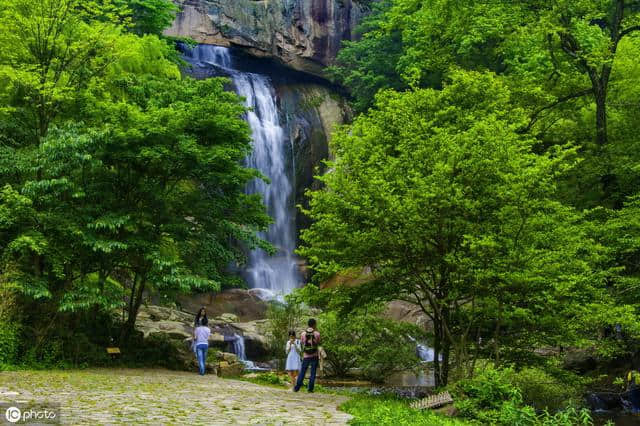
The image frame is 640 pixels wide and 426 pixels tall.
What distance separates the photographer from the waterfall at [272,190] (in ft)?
121

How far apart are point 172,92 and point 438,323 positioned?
1034 cm

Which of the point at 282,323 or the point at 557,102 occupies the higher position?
the point at 557,102

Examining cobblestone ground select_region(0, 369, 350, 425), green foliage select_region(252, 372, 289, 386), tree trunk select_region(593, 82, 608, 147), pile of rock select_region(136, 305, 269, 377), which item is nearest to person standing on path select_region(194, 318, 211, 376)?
pile of rock select_region(136, 305, 269, 377)

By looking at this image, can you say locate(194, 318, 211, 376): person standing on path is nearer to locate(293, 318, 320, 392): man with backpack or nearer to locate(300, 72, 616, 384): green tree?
locate(293, 318, 320, 392): man with backpack

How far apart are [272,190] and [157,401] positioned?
28722mm

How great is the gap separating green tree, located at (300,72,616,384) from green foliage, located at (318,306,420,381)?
7.68 feet

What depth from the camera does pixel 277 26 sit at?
46.1 metres

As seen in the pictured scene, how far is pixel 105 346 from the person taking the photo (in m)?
18.7

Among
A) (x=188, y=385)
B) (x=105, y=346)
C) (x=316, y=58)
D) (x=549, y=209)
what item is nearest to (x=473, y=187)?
(x=549, y=209)

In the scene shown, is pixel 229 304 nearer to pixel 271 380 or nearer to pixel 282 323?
pixel 282 323

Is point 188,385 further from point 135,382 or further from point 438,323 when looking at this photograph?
point 438,323

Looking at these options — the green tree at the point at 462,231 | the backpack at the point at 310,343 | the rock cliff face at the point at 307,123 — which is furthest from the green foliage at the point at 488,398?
the rock cliff face at the point at 307,123

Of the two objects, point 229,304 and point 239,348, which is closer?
point 239,348

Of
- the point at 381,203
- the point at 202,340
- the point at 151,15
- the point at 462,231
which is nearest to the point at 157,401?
the point at 381,203
